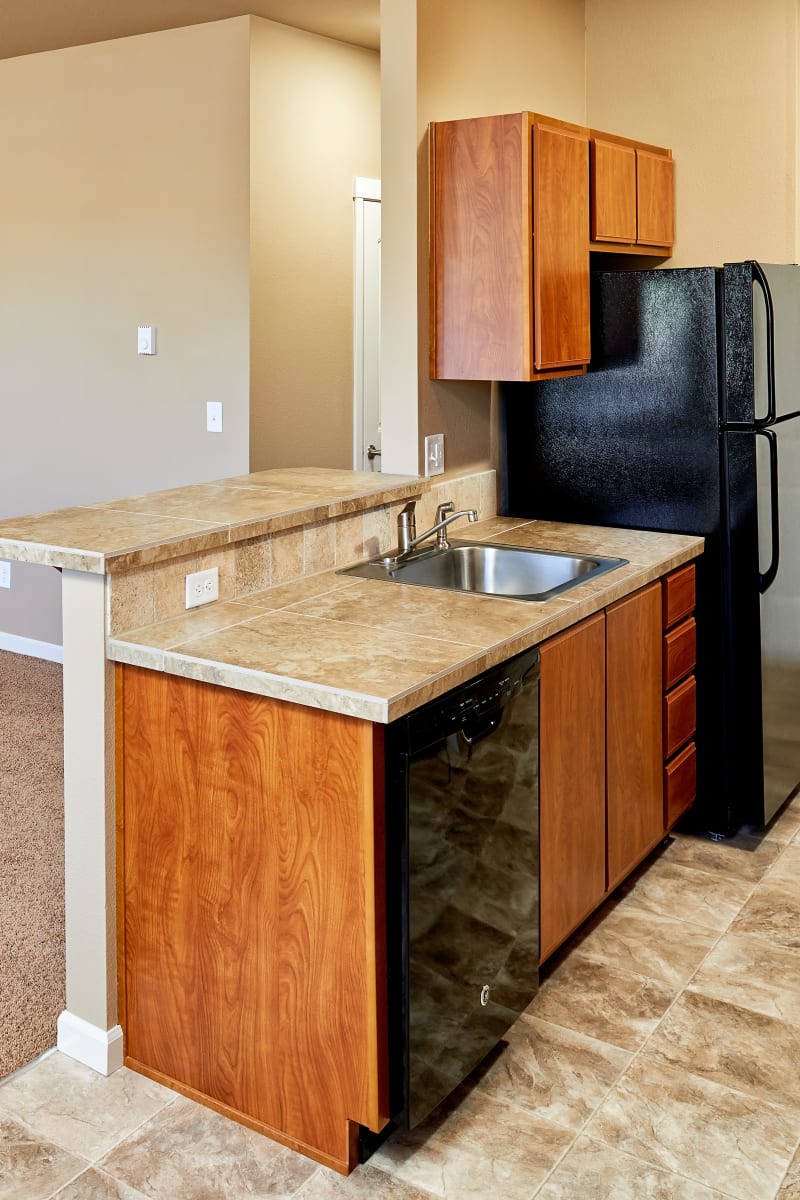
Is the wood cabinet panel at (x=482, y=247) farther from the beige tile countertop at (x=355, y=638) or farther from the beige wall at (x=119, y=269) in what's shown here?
the beige wall at (x=119, y=269)

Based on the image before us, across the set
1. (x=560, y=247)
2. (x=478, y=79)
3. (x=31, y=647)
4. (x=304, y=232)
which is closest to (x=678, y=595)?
(x=560, y=247)

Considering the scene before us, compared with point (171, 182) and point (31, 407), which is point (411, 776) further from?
point (31, 407)

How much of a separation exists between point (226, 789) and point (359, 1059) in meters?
0.52

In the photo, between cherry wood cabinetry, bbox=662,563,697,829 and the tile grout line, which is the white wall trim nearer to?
cherry wood cabinetry, bbox=662,563,697,829

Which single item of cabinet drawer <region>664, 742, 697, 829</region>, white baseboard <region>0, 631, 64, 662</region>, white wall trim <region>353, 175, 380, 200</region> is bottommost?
cabinet drawer <region>664, 742, 697, 829</region>

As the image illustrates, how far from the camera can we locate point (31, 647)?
5.08 meters

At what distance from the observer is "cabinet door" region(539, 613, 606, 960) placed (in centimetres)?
233

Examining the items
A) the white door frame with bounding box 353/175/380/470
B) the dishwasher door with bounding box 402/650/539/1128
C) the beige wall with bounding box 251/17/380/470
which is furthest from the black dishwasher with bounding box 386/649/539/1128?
the white door frame with bounding box 353/175/380/470

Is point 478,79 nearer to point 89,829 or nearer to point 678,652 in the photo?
point 678,652

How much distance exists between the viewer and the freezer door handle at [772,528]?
3066 millimetres

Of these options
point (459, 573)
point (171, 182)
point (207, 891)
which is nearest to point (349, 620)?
point (207, 891)

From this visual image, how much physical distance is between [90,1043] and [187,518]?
110 centimetres

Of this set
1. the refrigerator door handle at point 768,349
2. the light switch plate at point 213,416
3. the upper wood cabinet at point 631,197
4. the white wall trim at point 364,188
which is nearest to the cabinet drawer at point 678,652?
the refrigerator door handle at point 768,349

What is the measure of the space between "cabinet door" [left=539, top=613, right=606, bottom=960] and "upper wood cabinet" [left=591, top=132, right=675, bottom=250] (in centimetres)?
134
